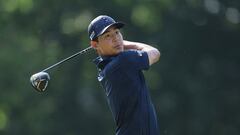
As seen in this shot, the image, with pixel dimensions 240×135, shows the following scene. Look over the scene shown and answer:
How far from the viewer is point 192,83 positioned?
92.0 ft

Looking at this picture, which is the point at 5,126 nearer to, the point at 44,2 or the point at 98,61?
the point at 44,2

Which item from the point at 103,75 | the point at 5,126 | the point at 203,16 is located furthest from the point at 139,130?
the point at 203,16

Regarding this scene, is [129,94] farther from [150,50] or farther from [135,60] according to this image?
[150,50]

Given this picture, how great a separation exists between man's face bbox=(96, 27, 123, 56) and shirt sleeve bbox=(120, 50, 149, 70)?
7 cm

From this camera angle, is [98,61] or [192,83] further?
[192,83]

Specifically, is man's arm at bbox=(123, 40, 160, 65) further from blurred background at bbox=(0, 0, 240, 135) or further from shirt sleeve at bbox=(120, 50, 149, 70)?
blurred background at bbox=(0, 0, 240, 135)

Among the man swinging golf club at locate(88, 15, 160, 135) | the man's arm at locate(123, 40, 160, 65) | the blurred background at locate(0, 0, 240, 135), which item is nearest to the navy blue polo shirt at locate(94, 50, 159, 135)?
the man swinging golf club at locate(88, 15, 160, 135)

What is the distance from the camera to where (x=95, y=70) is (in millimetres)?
27875

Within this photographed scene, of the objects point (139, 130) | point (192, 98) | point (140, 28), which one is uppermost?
point (139, 130)

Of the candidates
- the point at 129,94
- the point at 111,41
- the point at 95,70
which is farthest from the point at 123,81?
the point at 95,70

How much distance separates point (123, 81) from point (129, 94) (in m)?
0.12

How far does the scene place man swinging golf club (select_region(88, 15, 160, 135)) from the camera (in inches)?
327

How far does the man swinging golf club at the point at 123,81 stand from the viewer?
8297mm

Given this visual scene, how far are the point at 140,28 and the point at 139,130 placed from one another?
2010 centimetres
